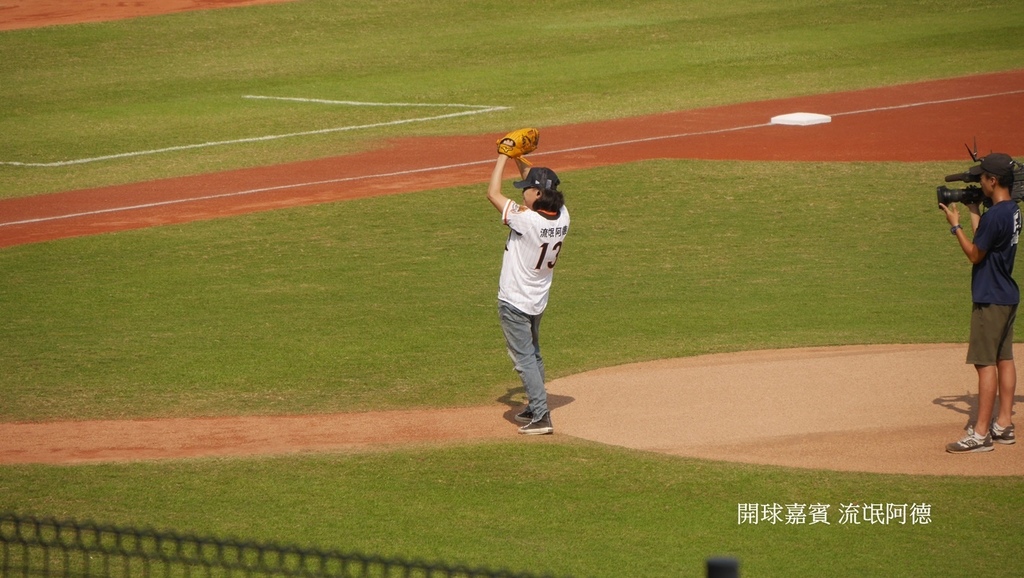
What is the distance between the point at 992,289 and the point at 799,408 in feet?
5.57

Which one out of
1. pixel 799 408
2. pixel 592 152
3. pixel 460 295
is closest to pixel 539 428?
pixel 799 408

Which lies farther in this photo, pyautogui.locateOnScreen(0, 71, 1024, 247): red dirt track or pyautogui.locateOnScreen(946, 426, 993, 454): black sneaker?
pyautogui.locateOnScreen(0, 71, 1024, 247): red dirt track

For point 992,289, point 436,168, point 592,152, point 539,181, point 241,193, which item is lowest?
point 992,289

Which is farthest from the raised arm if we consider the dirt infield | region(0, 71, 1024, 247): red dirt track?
region(0, 71, 1024, 247): red dirt track

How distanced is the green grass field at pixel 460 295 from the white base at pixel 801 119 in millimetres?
2658

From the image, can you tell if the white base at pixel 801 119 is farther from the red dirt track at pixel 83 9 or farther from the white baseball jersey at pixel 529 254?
the red dirt track at pixel 83 9

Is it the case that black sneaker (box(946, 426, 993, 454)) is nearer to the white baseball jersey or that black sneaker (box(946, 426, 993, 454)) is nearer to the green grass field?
the green grass field

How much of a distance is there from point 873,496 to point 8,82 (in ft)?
80.3

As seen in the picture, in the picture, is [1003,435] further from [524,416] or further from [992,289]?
[524,416]

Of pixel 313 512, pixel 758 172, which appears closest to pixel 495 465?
pixel 313 512

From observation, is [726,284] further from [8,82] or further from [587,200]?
[8,82]

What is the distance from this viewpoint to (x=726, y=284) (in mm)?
13203

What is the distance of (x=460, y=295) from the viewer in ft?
42.7

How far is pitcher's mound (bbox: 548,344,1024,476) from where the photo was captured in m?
8.19
